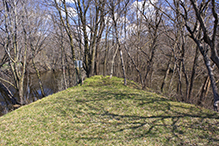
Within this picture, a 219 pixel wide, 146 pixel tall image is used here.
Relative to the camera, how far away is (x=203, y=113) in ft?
16.7

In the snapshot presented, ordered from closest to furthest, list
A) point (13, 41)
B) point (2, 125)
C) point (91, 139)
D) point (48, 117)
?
1. point (91, 139)
2. point (2, 125)
3. point (48, 117)
4. point (13, 41)

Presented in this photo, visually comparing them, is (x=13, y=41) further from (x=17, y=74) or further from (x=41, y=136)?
(x=41, y=136)

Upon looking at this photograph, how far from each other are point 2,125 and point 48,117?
1657 mm

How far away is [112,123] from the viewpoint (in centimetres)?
477

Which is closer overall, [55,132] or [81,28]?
[55,132]

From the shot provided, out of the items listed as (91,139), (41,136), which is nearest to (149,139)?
(91,139)

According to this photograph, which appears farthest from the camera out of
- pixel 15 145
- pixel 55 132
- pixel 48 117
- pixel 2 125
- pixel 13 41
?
pixel 13 41

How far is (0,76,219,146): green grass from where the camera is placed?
382 centimetres

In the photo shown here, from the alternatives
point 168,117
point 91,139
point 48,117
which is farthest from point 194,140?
point 48,117

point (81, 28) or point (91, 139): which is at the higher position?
point (81, 28)

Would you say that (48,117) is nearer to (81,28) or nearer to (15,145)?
(15,145)

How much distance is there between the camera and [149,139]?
12.5ft

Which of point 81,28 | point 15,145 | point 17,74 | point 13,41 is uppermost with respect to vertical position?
point 81,28

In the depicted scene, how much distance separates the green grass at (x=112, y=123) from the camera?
382cm
